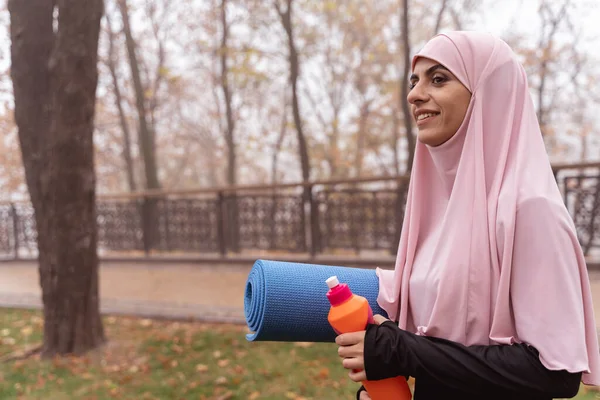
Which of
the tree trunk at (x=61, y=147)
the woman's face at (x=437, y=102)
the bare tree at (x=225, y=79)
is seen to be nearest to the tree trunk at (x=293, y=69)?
the bare tree at (x=225, y=79)

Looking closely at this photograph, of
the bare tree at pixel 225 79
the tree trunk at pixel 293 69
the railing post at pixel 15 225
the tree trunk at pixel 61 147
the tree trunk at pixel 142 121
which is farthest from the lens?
the bare tree at pixel 225 79

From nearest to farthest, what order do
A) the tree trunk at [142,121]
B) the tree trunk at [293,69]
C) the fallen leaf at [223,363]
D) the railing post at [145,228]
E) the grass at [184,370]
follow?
the grass at [184,370]
the fallen leaf at [223,363]
the railing post at [145,228]
the tree trunk at [293,69]
the tree trunk at [142,121]

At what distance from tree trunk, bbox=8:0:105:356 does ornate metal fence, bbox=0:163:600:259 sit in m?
3.97

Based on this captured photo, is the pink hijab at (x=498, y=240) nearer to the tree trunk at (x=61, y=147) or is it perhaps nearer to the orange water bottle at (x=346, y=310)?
the orange water bottle at (x=346, y=310)

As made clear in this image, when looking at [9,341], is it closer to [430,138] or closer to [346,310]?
[346,310]

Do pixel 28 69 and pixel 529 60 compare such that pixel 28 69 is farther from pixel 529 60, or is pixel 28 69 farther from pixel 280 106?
pixel 280 106

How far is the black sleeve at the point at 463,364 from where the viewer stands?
3.53ft

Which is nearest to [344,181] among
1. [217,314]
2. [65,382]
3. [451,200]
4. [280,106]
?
[217,314]

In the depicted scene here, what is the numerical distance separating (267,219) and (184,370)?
4858mm

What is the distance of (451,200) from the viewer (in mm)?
1229

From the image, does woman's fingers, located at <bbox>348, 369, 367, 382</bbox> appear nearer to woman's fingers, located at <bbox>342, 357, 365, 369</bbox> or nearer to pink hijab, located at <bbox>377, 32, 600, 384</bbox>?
woman's fingers, located at <bbox>342, 357, 365, 369</bbox>

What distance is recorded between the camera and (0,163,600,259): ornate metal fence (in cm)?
629

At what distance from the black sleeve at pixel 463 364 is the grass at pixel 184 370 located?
100 inches

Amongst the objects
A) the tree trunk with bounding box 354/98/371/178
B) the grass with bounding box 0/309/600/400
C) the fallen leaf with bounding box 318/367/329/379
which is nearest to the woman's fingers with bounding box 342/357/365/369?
the grass with bounding box 0/309/600/400
